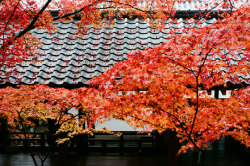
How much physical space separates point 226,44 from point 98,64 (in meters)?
3.65

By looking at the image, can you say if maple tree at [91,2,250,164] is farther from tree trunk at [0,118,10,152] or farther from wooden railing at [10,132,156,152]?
tree trunk at [0,118,10,152]

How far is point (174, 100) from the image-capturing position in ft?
13.2

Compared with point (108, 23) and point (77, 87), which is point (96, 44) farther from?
point (77, 87)

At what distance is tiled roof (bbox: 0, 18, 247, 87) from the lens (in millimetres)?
5766

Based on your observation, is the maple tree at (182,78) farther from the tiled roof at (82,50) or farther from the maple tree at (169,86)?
the tiled roof at (82,50)

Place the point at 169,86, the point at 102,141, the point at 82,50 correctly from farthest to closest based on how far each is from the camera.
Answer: the point at 102,141
the point at 82,50
the point at 169,86

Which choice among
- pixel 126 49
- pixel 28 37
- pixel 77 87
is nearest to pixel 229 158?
pixel 126 49

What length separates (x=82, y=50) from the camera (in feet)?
21.9

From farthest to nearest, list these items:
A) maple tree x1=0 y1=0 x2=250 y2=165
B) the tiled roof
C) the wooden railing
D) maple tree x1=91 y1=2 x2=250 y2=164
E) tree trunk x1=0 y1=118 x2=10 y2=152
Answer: the wooden railing → tree trunk x1=0 y1=118 x2=10 y2=152 → the tiled roof → maple tree x1=0 y1=0 x2=250 y2=165 → maple tree x1=91 y1=2 x2=250 y2=164

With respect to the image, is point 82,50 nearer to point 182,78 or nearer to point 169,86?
point 169,86

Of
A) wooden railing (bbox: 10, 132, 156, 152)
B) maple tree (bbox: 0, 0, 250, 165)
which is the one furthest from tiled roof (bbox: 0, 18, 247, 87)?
wooden railing (bbox: 10, 132, 156, 152)

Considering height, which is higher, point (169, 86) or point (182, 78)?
point (182, 78)

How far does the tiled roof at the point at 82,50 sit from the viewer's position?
5.77 meters

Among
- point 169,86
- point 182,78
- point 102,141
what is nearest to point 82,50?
point 169,86
